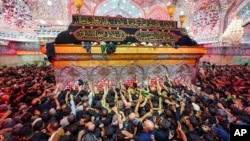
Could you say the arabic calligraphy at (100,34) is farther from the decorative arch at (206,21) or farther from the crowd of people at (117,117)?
the decorative arch at (206,21)

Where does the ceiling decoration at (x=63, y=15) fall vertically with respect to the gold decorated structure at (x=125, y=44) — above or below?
above

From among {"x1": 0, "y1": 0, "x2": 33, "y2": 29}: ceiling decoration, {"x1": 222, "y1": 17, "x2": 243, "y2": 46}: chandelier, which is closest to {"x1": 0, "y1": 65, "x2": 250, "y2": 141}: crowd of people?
{"x1": 222, "y1": 17, "x2": 243, "y2": 46}: chandelier

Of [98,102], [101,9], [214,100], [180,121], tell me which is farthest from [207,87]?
[101,9]

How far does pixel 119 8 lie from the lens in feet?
50.3

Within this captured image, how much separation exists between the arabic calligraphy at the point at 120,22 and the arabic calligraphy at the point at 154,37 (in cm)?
24

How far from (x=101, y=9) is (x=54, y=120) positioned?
13.4 m

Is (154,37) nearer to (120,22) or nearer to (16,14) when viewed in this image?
(120,22)

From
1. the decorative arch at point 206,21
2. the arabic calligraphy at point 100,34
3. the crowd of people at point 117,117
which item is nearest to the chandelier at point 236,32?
the decorative arch at point 206,21

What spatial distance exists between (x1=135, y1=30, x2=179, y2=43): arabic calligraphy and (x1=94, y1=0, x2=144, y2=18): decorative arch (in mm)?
9592

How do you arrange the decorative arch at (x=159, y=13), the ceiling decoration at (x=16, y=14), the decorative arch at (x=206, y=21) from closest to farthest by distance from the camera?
the ceiling decoration at (x=16, y=14) < the decorative arch at (x=206, y=21) < the decorative arch at (x=159, y=13)

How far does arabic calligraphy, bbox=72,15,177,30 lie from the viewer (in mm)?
4602

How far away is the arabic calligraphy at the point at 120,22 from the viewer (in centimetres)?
460

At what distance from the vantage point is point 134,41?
16.1ft

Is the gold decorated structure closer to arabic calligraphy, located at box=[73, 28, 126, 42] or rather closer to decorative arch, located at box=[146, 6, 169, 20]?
arabic calligraphy, located at box=[73, 28, 126, 42]
